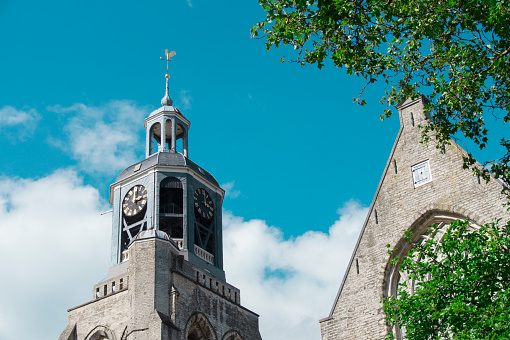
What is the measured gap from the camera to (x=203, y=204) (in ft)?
122

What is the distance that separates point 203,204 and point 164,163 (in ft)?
8.27

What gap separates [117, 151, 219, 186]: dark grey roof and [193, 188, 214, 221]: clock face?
3.03ft

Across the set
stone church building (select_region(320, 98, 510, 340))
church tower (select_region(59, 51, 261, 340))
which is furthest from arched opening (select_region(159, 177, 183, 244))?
stone church building (select_region(320, 98, 510, 340))

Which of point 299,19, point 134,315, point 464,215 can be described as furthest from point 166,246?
point 299,19

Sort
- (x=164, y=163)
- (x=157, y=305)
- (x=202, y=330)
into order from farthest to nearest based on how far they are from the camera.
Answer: (x=164, y=163), (x=202, y=330), (x=157, y=305)

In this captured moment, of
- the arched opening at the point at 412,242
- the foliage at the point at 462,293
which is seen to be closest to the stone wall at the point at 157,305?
the arched opening at the point at 412,242

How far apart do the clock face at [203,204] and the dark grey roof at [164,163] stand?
3.03 feet

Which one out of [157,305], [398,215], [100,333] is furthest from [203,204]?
[398,215]

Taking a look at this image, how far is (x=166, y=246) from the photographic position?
1291 inches

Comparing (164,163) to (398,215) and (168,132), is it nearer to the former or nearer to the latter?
(168,132)

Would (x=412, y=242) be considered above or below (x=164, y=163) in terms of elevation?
below

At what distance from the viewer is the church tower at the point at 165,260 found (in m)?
31.7

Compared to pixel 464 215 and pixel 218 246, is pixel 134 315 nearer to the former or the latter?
pixel 218 246

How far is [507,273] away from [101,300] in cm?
2232
